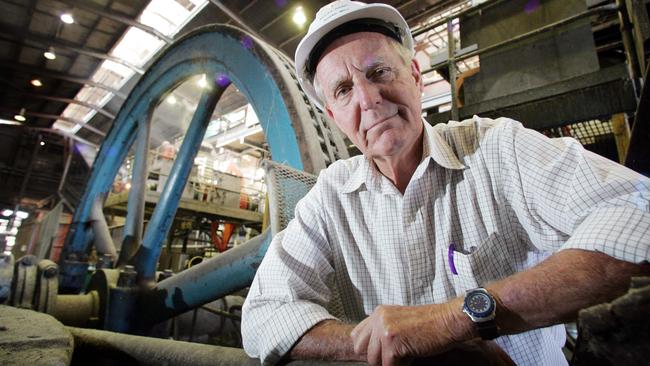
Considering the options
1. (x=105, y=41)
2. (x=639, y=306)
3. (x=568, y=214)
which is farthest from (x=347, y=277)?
(x=105, y=41)

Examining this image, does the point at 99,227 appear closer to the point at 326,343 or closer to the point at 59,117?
the point at 326,343

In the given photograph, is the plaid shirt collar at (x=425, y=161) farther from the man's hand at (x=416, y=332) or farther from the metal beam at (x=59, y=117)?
the metal beam at (x=59, y=117)

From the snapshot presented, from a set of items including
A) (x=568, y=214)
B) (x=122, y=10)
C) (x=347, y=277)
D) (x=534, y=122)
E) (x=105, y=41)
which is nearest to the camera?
(x=568, y=214)

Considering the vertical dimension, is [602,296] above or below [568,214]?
below

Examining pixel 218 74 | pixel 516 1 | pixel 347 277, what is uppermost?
pixel 516 1

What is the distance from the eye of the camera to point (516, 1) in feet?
10.4

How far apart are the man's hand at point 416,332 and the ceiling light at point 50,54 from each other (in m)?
11.6

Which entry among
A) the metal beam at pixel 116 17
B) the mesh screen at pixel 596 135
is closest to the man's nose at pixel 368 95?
the mesh screen at pixel 596 135

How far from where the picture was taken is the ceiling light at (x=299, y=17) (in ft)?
24.1

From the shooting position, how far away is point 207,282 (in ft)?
6.65

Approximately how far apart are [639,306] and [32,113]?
16035mm

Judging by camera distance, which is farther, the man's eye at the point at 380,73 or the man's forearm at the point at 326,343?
the man's eye at the point at 380,73

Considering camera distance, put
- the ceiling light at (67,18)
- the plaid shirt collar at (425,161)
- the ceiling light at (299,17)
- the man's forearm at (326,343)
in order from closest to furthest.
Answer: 1. the man's forearm at (326,343)
2. the plaid shirt collar at (425,161)
3. the ceiling light at (299,17)
4. the ceiling light at (67,18)

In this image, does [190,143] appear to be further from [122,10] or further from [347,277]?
[122,10]
